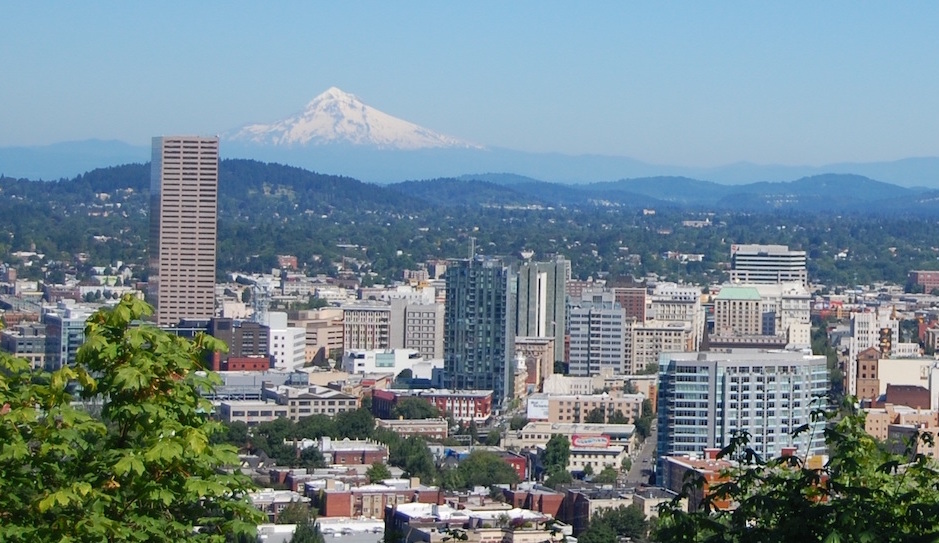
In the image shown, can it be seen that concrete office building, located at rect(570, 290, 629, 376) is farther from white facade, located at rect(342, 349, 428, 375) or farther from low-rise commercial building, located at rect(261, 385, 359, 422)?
low-rise commercial building, located at rect(261, 385, 359, 422)

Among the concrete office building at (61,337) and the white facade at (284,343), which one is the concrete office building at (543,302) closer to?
the white facade at (284,343)

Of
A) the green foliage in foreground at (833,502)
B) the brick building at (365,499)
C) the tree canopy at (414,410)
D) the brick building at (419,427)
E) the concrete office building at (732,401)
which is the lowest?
the brick building at (365,499)

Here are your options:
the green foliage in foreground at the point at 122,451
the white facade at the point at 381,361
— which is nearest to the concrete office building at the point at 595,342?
the white facade at the point at 381,361

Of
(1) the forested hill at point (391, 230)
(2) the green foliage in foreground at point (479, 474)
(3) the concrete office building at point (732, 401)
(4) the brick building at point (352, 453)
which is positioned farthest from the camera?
(1) the forested hill at point (391, 230)

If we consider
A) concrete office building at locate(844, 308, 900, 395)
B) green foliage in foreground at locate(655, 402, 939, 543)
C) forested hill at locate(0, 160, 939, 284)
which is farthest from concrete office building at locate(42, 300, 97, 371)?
green foliage in foreground at locate(655, 402, 939, 543)

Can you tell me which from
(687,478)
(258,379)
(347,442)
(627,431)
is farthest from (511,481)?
(687,478)

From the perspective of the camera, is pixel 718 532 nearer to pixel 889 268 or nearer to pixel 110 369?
pixel 110 369
